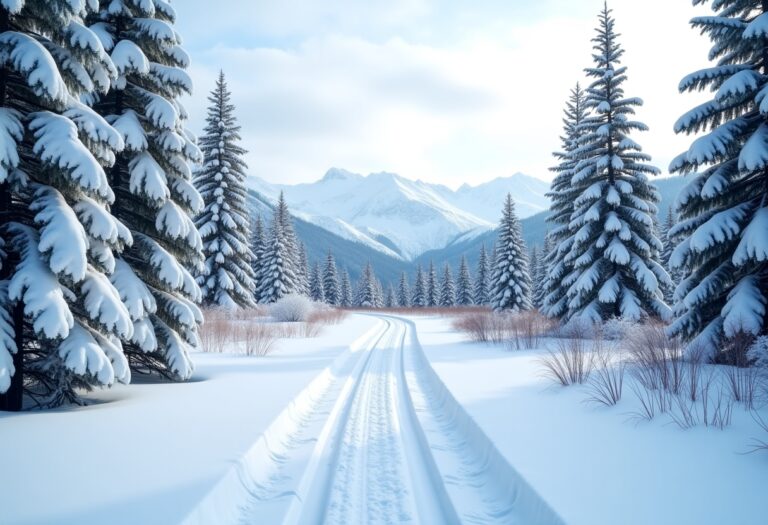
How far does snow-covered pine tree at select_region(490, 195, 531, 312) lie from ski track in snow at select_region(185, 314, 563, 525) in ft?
106

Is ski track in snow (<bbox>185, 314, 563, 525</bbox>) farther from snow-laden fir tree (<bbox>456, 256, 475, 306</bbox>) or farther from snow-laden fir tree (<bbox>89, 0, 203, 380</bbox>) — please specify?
snow-laden fir tree (<bbox>456, 256, 475, 306</bbox>)

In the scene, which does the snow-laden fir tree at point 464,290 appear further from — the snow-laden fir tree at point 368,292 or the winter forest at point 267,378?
the winter forest at point 267,378

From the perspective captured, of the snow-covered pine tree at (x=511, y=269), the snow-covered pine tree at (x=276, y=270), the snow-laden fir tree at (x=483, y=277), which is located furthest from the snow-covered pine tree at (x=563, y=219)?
the snow-laden fir tree at (x=483, y=277)

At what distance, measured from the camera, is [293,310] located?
2912 centimetres

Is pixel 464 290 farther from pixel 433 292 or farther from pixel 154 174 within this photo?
pixel 154 174

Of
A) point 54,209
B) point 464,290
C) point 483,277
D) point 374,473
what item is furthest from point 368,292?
point 374,473

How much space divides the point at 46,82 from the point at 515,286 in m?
36.7

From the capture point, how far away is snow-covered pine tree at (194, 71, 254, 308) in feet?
85.6

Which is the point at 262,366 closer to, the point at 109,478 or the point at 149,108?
the point at 149,108


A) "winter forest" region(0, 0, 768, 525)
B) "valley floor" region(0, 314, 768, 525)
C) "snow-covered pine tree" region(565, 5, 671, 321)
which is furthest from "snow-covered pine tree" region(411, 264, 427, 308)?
"valley floor" region(0, 314, 768, 525)

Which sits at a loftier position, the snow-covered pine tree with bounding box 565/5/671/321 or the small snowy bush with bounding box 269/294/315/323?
the snow-covered pine tree with bounding box 565/5/671/321

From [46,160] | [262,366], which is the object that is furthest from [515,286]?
[46,160]

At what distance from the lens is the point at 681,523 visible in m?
3.16

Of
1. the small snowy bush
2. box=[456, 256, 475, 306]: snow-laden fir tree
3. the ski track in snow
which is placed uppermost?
box=[456, 256, 475, 306]: snow-laden fir tree
